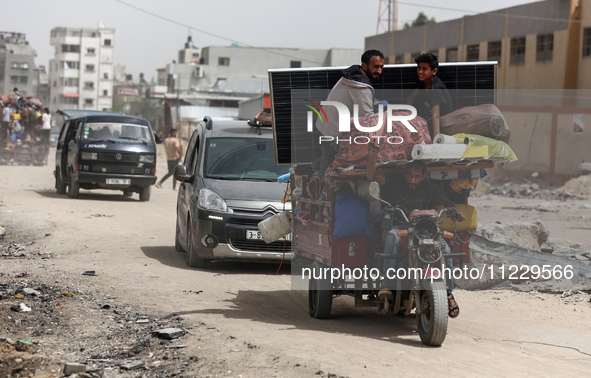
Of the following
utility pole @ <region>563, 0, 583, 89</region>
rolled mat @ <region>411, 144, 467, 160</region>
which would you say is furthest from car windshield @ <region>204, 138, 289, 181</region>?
utility pole @ <region>563, 0, 583, 89</region>

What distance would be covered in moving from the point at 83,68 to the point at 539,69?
353 ft

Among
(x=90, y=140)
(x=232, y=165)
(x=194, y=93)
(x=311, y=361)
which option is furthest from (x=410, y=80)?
(x=194, y=93)

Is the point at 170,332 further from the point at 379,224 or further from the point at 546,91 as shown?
the point at 546,91

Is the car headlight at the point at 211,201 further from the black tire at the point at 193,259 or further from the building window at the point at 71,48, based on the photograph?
the building window at the point at 71,48

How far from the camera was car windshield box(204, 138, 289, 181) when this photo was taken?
1116cm

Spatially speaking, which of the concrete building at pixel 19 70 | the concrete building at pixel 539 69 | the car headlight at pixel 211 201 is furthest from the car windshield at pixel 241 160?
the concrete building at pixel 19 70

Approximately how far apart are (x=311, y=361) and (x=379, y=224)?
1.61m

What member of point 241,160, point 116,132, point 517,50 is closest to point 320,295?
point 241,160

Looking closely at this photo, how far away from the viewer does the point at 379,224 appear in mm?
6863

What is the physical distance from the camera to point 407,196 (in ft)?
22.6

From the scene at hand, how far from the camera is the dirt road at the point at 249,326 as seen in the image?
5.80 m

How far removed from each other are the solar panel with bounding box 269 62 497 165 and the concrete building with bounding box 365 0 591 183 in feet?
74.0

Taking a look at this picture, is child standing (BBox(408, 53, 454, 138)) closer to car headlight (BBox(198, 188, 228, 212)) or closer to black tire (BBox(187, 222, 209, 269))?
car headlight (BBox(198, 188, 228, 212))

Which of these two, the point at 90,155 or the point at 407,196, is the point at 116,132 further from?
the point at 407,196
